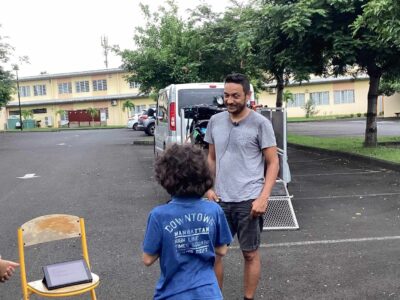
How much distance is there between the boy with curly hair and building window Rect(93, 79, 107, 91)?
168ft

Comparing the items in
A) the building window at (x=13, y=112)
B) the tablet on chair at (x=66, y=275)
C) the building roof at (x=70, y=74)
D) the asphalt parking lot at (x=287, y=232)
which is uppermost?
the building roof at (x=70, y=74)

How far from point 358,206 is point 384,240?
74.5 inches

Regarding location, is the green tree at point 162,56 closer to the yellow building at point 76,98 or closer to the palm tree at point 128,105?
the palm tree at point 128,105

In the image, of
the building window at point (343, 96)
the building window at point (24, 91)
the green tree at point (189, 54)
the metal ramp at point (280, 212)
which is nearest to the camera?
the metal ramp at point (280, 212)

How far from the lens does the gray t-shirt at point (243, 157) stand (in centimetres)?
374

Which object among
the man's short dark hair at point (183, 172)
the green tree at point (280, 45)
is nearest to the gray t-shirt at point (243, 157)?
the man's short dark hair at point (183, 172)

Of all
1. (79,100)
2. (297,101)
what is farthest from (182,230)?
(79,100)

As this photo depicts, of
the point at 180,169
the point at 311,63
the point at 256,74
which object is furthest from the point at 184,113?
the point at 256,74

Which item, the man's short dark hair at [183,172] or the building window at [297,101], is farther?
the building window at [297,101]

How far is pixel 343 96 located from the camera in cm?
4828

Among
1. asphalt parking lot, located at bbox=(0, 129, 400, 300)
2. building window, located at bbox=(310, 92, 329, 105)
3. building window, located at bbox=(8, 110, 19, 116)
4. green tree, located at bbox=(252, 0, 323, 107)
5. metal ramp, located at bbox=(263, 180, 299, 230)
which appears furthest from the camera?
building window, located at bbox=(8, 110, 19, 116)

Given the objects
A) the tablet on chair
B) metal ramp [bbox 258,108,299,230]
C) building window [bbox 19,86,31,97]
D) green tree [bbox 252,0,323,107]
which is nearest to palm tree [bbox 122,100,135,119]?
building window [bbox 19,86,31,97]

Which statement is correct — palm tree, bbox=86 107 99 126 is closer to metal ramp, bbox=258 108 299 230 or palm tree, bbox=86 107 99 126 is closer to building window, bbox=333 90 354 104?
building window, bbox=333 90 354 104

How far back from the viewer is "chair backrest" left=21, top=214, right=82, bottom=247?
12.1 ft
